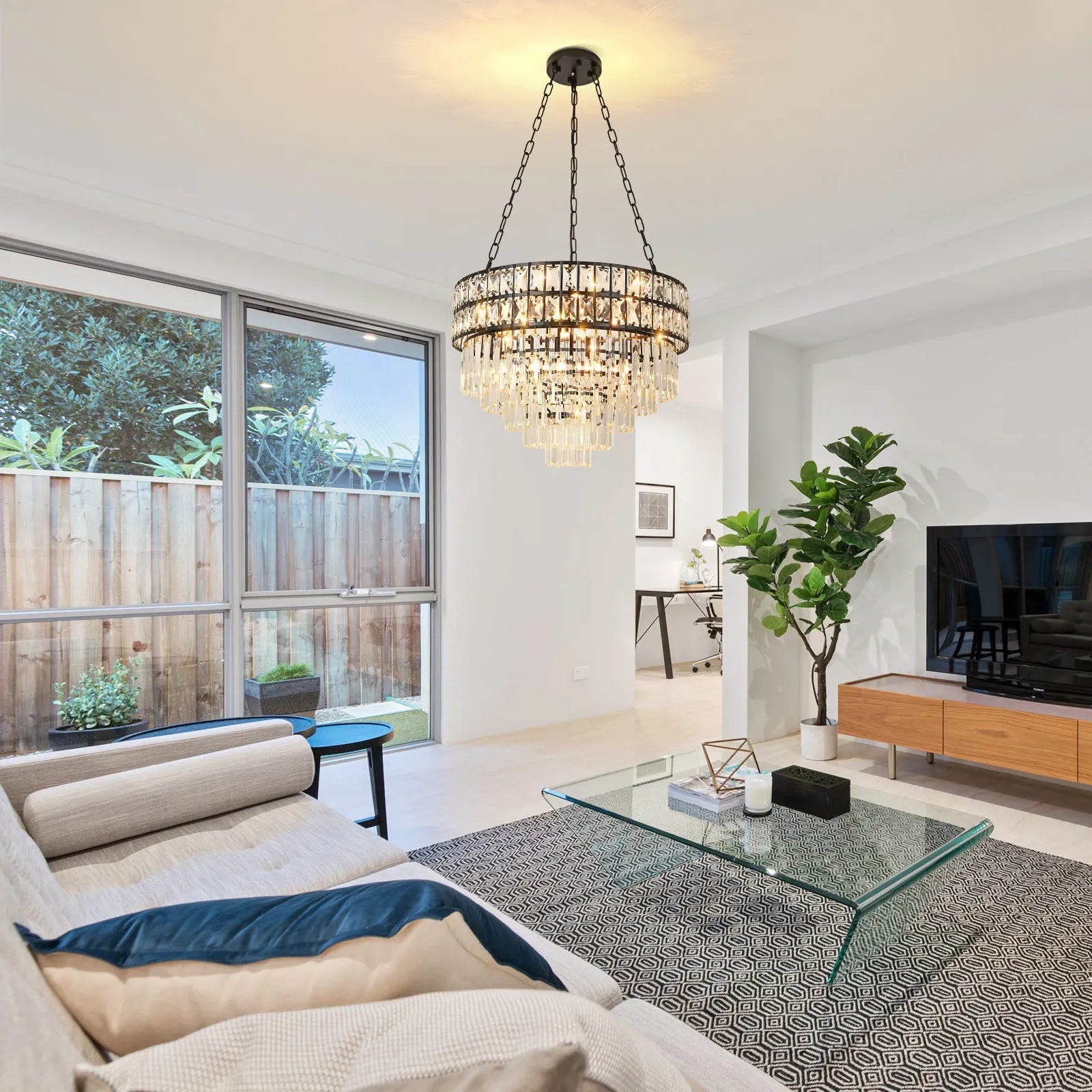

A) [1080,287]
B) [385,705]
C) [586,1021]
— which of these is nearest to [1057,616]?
[1080,287]

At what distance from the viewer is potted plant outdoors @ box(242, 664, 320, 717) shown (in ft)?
12.8

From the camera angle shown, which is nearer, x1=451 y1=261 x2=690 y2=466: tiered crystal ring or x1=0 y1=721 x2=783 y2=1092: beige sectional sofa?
x1=0 y1=721 x2=783 y2=1092: beige sectional sofa

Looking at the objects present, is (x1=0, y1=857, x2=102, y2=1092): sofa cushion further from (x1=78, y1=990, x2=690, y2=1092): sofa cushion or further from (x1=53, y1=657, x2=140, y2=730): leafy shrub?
(x1=53, y1=657, x2=140, y2=730): leafy shrub

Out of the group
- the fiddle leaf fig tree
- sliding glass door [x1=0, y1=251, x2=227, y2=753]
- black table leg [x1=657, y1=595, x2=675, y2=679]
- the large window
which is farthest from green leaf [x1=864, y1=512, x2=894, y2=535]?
sliding glass door [x1=0, y1=251, x2=227, y2=753]

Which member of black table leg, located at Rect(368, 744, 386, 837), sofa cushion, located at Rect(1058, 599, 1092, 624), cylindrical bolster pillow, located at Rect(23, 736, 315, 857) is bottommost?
black table leg, located at Rect(368, 744, 386, 837)

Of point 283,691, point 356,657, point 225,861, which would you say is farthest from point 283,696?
point 225,861

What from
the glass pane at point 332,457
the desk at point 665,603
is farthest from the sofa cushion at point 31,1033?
the desk at point 665,603

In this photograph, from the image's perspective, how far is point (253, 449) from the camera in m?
3.91

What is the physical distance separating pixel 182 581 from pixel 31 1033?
3.25m

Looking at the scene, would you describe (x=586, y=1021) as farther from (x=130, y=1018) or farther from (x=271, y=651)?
(x=271, y=651)

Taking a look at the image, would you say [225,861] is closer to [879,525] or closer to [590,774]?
[590,774]

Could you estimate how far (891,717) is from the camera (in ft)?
12.6

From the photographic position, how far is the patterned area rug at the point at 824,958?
1791mm

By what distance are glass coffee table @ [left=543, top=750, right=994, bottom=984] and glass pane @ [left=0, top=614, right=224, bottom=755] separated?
204cm
